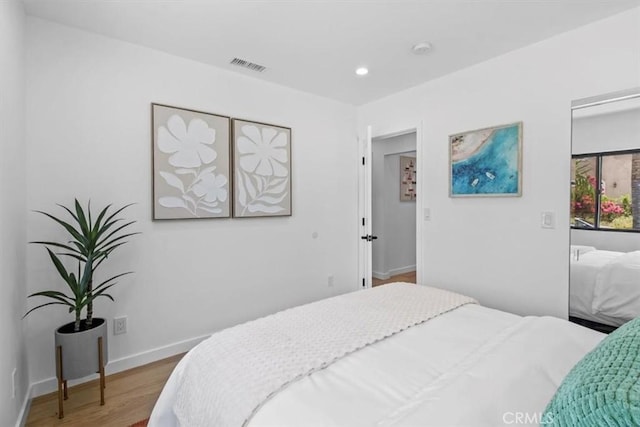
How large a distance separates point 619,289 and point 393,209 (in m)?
3.35

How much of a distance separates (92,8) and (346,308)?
2387 mm

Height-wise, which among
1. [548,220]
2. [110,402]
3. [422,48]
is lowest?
[110,402]

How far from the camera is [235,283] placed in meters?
2.93

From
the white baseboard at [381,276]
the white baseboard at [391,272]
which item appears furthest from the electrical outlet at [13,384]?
the white baseboard at [381,276]

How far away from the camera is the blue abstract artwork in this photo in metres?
2.49

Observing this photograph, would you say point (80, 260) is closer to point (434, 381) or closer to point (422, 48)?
point (434, 381)

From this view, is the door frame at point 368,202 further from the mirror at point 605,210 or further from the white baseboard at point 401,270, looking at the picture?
the white baseboard at point 401,270

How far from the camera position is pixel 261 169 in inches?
120

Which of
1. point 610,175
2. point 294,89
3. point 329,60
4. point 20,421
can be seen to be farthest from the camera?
point 294,89

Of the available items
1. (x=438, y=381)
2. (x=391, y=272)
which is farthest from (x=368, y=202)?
(x=438, y=381)

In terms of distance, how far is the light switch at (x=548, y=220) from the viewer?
7.56 feet

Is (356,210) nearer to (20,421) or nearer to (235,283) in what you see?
(235,283)

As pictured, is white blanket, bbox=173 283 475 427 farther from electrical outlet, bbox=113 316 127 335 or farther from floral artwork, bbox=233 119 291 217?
floral artwork, bbox=233 119 291 217

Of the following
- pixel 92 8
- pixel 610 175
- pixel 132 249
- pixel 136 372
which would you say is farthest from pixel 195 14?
pixel 610 175
